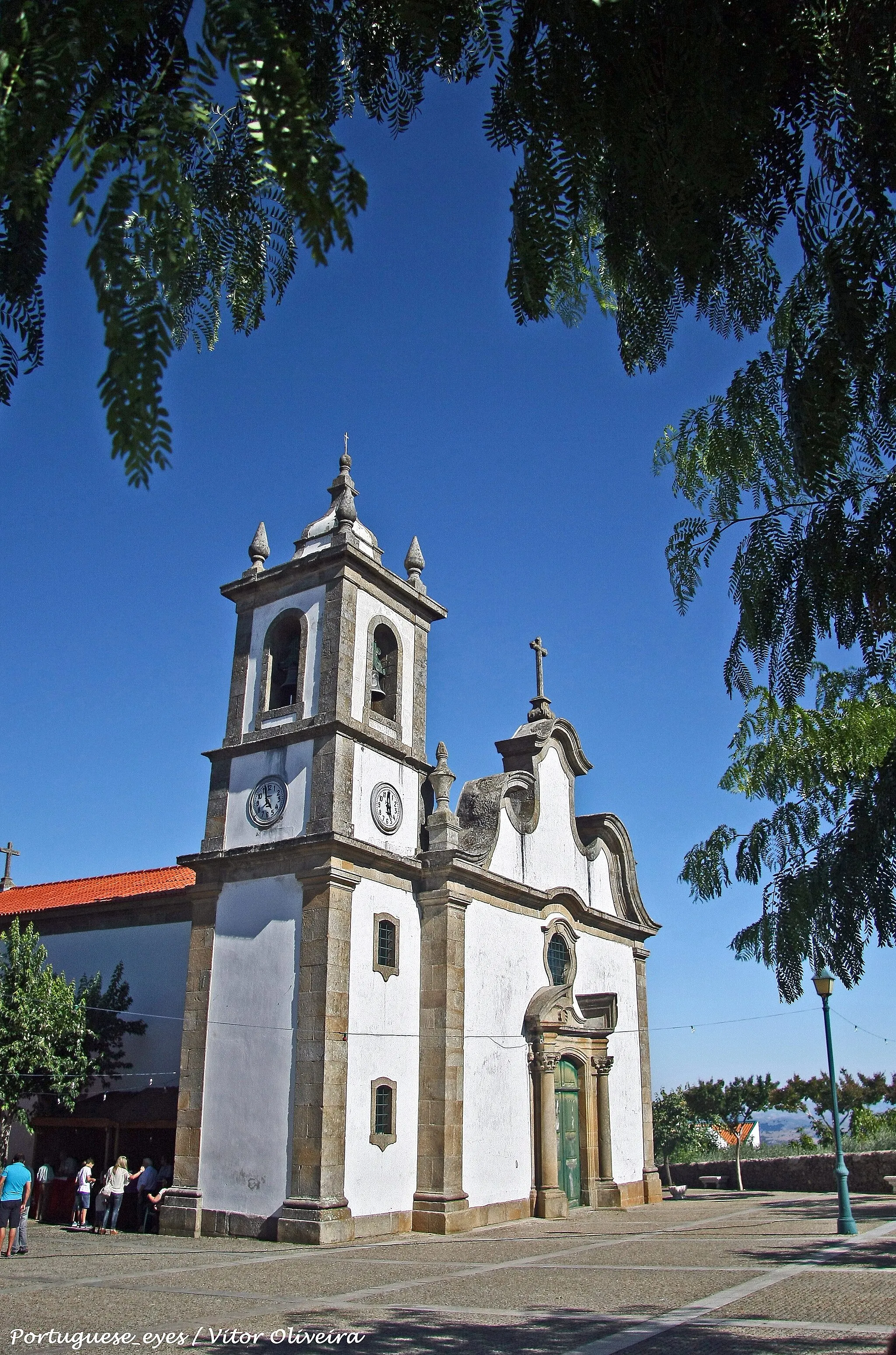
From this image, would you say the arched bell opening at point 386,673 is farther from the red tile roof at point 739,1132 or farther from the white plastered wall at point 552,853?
the red tile roof at point 739,1132

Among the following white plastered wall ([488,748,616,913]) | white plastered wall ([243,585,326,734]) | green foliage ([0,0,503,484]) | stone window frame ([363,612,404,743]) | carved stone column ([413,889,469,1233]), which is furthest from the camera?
white plastered wall ([488,748,616,913])

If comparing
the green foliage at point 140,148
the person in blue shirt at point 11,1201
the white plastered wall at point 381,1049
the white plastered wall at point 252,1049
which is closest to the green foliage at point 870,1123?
the white plastered wall at point 381,1049

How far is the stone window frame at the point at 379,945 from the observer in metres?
16.7

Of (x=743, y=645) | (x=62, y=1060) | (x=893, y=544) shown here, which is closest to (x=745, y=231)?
(x=893, y=544)

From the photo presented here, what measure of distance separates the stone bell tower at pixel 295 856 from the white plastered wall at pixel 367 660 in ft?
0.11

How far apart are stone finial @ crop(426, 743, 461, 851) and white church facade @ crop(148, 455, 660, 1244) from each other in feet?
0.17

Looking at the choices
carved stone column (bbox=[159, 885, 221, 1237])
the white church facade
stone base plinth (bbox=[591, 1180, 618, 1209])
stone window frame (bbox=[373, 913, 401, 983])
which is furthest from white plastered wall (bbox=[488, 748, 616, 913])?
stone base plinth (bbox=[591, 1180, 618, 1209])

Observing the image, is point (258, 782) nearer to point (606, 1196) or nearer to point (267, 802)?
point (267, 802)

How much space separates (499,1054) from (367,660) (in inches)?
288

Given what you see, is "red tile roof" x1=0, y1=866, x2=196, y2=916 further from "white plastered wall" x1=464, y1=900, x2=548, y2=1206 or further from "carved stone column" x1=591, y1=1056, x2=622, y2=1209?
"carved stone column" x1=591, y1=1056, x2=622, y2=1209

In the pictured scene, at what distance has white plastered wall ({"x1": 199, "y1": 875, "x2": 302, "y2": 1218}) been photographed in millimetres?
15438

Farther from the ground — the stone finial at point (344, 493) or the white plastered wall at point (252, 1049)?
the stone finial at point (344, 493)

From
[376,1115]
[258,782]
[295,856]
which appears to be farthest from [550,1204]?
[258,782]

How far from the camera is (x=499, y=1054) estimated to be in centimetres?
1847
